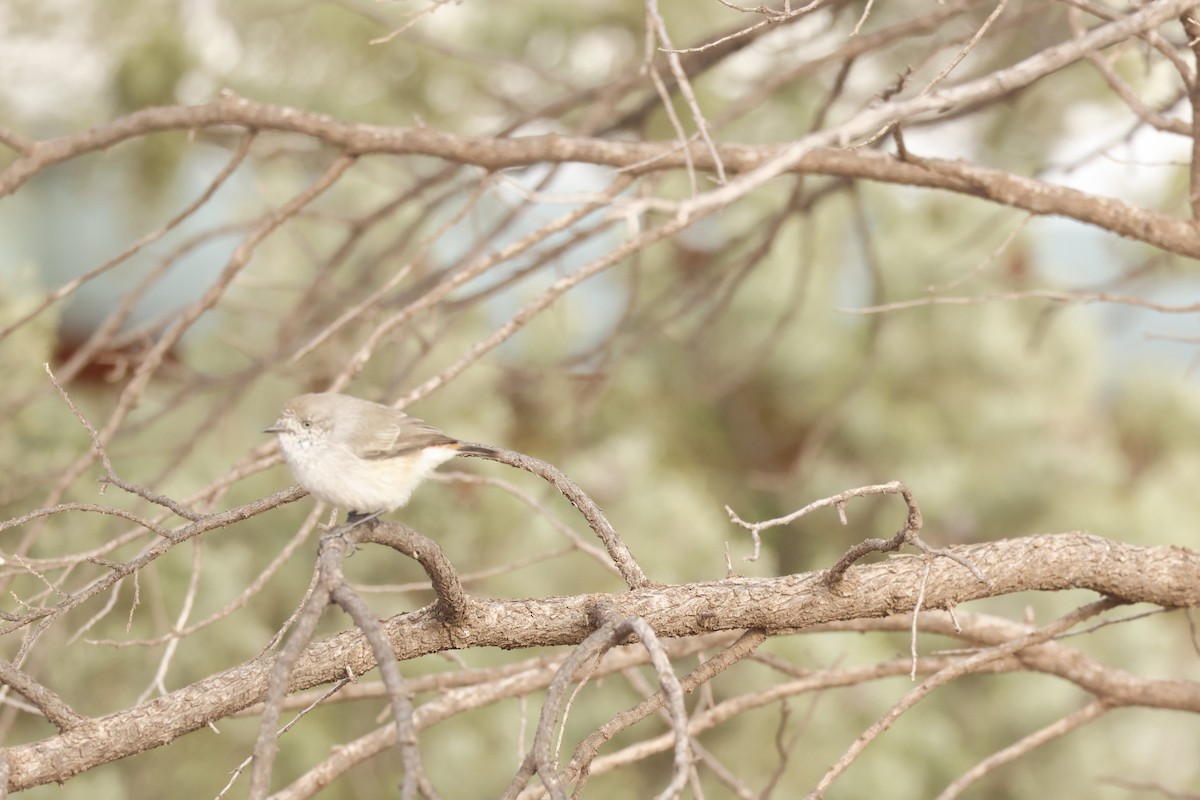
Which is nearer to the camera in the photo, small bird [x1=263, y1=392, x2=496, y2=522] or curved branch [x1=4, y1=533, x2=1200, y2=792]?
curved branch [x1=4, y1=533, x2=1200, y2=792]

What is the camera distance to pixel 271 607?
13.7ft

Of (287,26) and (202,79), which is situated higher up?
(287,26)

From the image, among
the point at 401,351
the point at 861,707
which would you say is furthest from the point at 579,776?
the point at 861,707

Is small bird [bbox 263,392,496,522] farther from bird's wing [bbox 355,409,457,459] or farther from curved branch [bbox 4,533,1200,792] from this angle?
curved branch [bbox 4,533,1200,792]

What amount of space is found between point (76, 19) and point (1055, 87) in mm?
4986

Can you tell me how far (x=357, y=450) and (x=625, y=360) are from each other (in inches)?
54.4

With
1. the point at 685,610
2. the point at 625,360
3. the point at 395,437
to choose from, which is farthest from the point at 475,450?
the point at 625,360

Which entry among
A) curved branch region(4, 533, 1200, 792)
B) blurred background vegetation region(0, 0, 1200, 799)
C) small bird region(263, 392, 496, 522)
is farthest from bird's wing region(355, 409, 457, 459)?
blurred background vegetation region(0, 0, 1200, 799)

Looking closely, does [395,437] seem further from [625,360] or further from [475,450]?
[625,360]

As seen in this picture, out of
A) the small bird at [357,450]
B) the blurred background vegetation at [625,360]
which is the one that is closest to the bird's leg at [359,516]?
the small bird at [357,450]

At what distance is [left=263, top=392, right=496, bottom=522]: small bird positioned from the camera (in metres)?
1.73

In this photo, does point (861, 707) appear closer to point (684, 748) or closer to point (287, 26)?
point (684, 748)

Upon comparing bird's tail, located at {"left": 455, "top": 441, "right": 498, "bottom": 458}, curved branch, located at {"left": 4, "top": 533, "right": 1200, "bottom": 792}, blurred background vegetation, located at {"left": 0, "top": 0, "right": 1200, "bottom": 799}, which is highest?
blurred background vegetation, located at {"left": 0, "top": 0, "right": 1200, "bottom": 799}

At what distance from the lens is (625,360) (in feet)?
10.2
